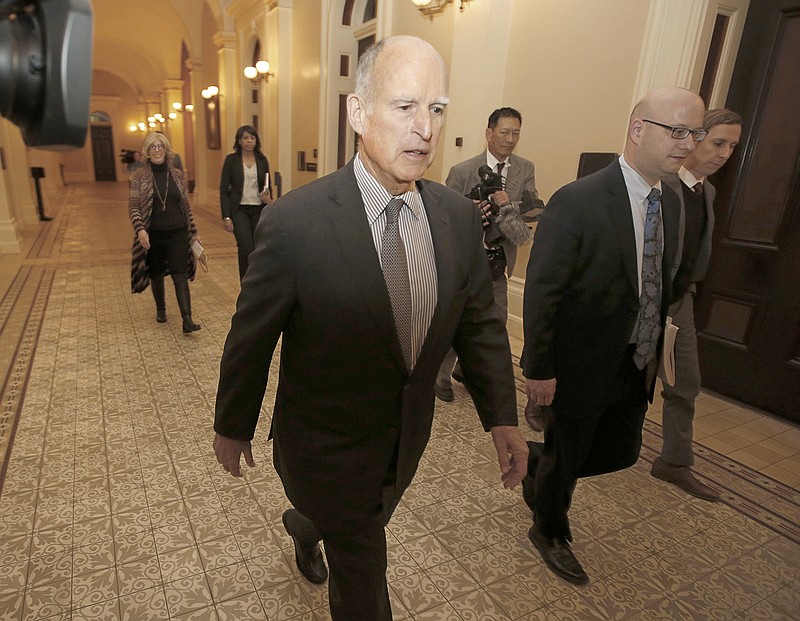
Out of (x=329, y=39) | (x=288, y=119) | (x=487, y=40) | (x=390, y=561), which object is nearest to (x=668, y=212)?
(x=390, y=561)

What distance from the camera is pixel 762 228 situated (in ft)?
12.1

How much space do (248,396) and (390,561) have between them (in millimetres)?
1240

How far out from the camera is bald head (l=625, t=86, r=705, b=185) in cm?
184

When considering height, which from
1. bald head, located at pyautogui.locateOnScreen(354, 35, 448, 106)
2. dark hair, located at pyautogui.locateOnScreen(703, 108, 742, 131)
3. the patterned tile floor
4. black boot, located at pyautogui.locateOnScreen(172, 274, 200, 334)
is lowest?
the patterned tile floor

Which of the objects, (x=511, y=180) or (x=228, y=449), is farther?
(x=511, y=180)

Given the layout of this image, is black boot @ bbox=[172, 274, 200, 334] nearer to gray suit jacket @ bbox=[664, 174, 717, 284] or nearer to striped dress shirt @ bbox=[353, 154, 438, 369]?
striped dress shirt @ bbox=[353, 154, 438, 369]

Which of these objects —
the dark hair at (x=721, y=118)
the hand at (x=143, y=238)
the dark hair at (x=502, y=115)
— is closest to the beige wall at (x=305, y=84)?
the hand at (x=143, y=238)

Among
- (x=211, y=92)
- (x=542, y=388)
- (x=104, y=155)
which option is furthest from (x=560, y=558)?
(x=104, y=155)

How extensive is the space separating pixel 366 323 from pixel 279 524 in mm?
1591

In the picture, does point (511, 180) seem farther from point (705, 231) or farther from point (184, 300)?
point (184, 300)

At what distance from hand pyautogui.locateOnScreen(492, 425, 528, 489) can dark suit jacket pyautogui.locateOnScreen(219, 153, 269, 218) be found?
14.4ft

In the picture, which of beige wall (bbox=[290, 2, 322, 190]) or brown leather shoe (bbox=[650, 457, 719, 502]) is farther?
beige wall (bbox=[290, 2, 322, 190])

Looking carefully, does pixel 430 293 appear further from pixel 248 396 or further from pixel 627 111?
pixel 627 111

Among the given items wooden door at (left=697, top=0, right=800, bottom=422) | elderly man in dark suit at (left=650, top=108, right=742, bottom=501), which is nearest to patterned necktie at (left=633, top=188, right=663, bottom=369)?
elderly man in dark suit at (left=650, top=108, right=742, bottom=501)
